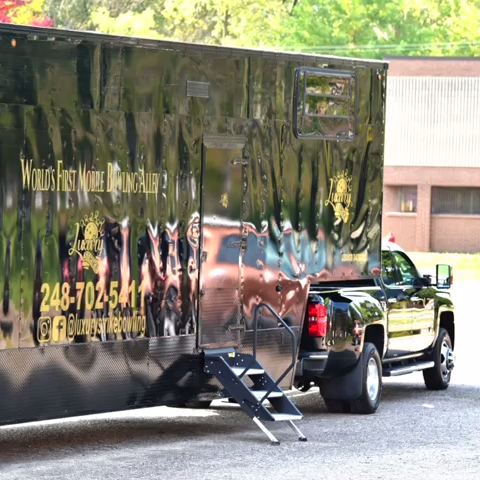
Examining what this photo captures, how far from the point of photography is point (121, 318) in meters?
11.5

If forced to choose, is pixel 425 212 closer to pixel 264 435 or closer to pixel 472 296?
pixel 472 296

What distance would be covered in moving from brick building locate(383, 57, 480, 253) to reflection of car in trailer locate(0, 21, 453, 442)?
4987cm

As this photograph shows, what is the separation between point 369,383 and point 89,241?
13.3 ft

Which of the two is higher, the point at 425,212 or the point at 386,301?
the point at 386,301

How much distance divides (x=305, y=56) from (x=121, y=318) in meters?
3.39

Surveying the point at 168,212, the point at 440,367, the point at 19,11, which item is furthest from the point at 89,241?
the point at 19,11

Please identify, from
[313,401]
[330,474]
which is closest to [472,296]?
[313,401]

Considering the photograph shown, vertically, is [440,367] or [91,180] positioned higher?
[91,180]

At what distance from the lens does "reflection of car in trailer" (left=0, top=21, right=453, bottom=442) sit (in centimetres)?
1084

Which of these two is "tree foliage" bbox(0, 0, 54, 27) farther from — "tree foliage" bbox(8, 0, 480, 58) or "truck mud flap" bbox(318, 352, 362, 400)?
"tree foliage" bbox(8, 0, 480, 58)

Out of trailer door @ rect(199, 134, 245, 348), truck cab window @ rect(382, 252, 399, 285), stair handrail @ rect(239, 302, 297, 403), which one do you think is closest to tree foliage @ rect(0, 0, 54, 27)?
truck cab window @ rect(382, 252, 399, 285)

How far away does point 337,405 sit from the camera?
46.9 ft

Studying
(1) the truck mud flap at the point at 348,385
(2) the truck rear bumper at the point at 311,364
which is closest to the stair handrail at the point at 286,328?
(2) the truck rear bumper at the point at 311,364

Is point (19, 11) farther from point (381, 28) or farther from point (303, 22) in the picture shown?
point (381, 28)
